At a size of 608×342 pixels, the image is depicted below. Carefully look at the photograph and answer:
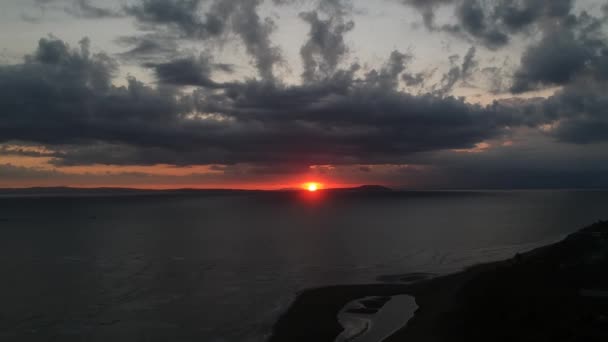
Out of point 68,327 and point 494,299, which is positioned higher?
point 494,299

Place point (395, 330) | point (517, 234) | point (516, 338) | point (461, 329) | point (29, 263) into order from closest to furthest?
point (516, 338), point (461, 329), point (395, 330), point (29, 263), point (517, 234)

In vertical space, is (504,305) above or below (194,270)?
above

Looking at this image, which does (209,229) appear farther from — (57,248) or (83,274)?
(83,274)

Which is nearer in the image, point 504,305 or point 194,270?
point 504,305

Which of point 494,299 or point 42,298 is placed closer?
point 494,299

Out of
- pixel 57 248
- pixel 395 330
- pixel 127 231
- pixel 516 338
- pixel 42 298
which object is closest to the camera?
pixel 516 338

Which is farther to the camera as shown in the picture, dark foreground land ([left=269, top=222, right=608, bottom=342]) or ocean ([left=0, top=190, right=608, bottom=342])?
ocean ([left=0, top=190, right=608, bottom=342])

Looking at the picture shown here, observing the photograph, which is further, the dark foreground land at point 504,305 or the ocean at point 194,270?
the ocean at point 194,270

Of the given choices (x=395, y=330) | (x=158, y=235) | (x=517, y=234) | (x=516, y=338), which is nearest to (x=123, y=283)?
(x=395, y=330)
